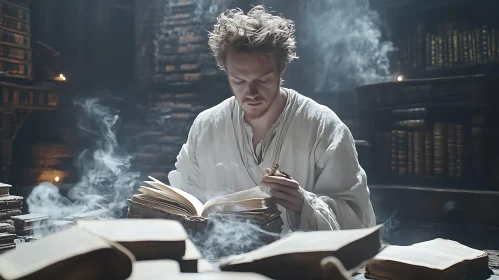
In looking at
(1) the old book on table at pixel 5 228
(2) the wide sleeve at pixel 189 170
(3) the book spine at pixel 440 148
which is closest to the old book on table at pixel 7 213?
(1) the old book on table at pixel 5 228

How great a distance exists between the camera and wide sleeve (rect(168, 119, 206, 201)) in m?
2.69

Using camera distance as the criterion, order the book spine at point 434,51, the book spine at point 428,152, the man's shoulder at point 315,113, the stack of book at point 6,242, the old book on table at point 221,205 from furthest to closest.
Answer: the book spine at point 434,51 → the book spine at point 428,152 → the man's shoulder at point 315,113 → the stack of book at point 6,242 → the old book on table at point 221,205

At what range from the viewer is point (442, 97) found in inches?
196

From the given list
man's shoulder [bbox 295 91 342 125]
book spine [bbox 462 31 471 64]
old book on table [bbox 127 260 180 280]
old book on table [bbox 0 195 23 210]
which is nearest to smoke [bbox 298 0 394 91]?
book spine [bbox 462 31 471 64]

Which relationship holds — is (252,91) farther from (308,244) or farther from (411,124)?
(411,124)

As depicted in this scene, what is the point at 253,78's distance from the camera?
2.25 m

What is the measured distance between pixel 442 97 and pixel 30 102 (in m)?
5.00

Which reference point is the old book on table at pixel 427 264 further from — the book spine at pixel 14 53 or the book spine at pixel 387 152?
the book spine at pixel 14 53

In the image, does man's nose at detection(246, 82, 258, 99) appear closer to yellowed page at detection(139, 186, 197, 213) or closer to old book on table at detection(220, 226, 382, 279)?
yellowed page at detection(139, 186, 197, 213)

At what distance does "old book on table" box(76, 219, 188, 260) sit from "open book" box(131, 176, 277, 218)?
58cm

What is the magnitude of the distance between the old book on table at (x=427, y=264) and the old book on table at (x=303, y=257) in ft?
1.48

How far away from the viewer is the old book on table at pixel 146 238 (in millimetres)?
940

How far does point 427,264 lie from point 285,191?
0.61 meters

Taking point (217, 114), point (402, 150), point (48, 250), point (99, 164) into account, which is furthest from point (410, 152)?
point (48, 250)
